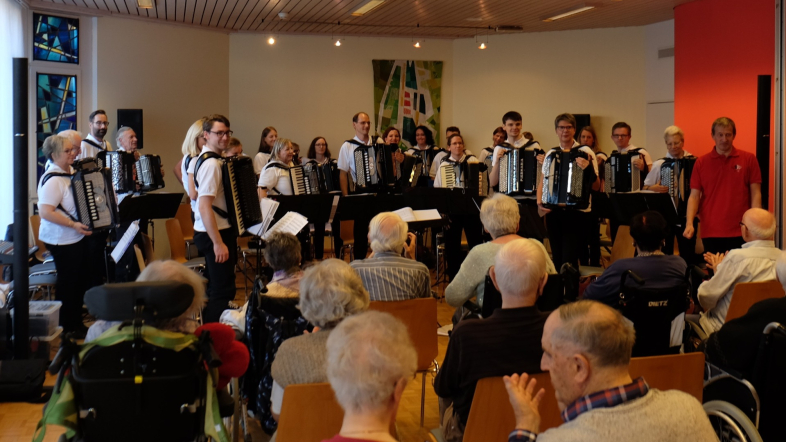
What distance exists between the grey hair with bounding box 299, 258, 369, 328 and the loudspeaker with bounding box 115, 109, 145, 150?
742cm

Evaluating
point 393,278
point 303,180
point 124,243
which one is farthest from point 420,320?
point 303,180

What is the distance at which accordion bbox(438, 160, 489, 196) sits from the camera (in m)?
7.86

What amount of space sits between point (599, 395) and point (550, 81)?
32.5ft

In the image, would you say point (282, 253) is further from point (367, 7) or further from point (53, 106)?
point (53, 106)

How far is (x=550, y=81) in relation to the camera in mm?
11156

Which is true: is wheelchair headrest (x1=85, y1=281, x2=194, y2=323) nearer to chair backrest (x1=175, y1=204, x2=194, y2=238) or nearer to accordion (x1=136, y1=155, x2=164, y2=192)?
Result: accordion (x1=136, y1=155, x2=164, y2=192)

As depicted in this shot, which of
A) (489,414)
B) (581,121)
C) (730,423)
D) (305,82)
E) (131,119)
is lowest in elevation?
(730,423)

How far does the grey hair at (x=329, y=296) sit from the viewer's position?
8.41ft

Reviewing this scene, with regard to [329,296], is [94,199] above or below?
above

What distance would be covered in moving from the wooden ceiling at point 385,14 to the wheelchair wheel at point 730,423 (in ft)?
22.5

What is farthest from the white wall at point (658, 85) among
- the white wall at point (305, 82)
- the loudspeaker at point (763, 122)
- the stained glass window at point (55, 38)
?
the stained glass window at point (55, 38)

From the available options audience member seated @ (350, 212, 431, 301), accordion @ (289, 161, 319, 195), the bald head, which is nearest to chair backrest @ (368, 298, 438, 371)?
audience member seated @ (350, 212, 431, 301)

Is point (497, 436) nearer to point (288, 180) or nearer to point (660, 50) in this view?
point (288, 180)

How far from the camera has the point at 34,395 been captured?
4199 mm
